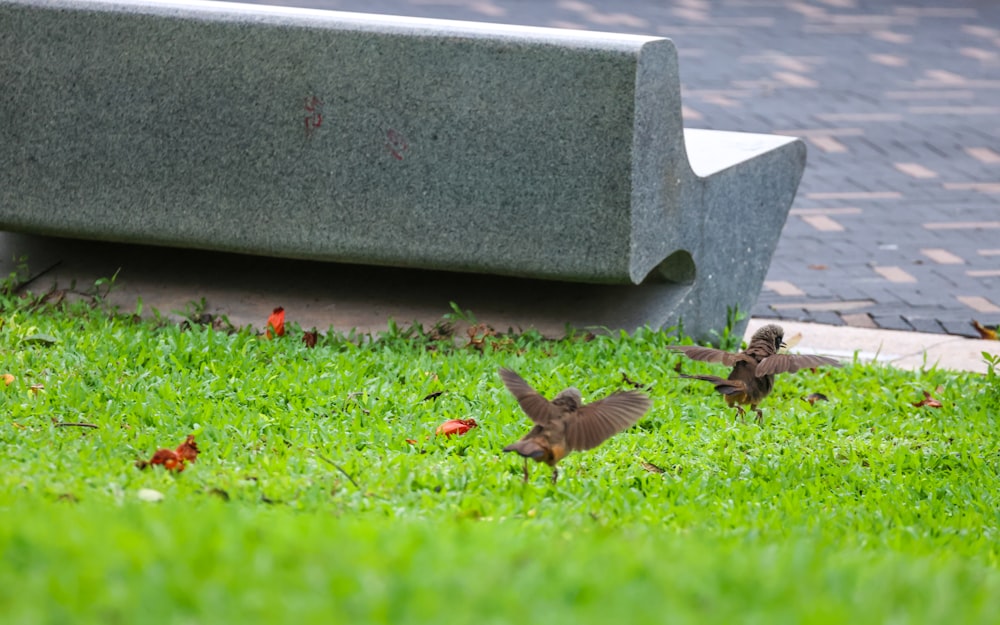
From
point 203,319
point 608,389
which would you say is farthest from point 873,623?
point 203,319

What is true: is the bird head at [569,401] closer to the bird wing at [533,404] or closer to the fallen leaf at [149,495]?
the bird wing at [533,404]

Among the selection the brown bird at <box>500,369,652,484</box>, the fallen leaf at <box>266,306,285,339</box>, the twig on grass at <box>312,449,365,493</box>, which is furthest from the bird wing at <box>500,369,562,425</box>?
the fallen leaf at <box>266,306,285,339</box>

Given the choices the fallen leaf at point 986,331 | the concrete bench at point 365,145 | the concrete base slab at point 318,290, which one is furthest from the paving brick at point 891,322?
the concrete base slab at point 318,290

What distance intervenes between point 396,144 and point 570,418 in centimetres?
222

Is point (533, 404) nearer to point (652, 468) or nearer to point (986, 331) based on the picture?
point (652, 468)

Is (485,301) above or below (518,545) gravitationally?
below

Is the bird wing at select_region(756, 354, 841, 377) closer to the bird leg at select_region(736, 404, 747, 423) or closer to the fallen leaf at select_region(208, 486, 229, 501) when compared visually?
the bird leg at select_region(736, 404, 747, 423)

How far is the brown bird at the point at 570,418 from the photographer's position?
3.72 meters

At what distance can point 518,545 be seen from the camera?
267 centimetres

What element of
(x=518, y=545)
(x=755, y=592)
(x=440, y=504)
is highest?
(x=755, y=592)

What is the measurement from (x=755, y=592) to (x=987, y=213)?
7138 millimetres

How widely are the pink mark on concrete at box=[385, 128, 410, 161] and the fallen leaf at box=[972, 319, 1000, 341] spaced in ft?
9.85

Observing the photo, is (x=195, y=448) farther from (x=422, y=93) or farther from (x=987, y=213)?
(x=987, y=213)

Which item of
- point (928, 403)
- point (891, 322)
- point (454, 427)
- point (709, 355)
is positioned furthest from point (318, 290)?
point (891, 322)
